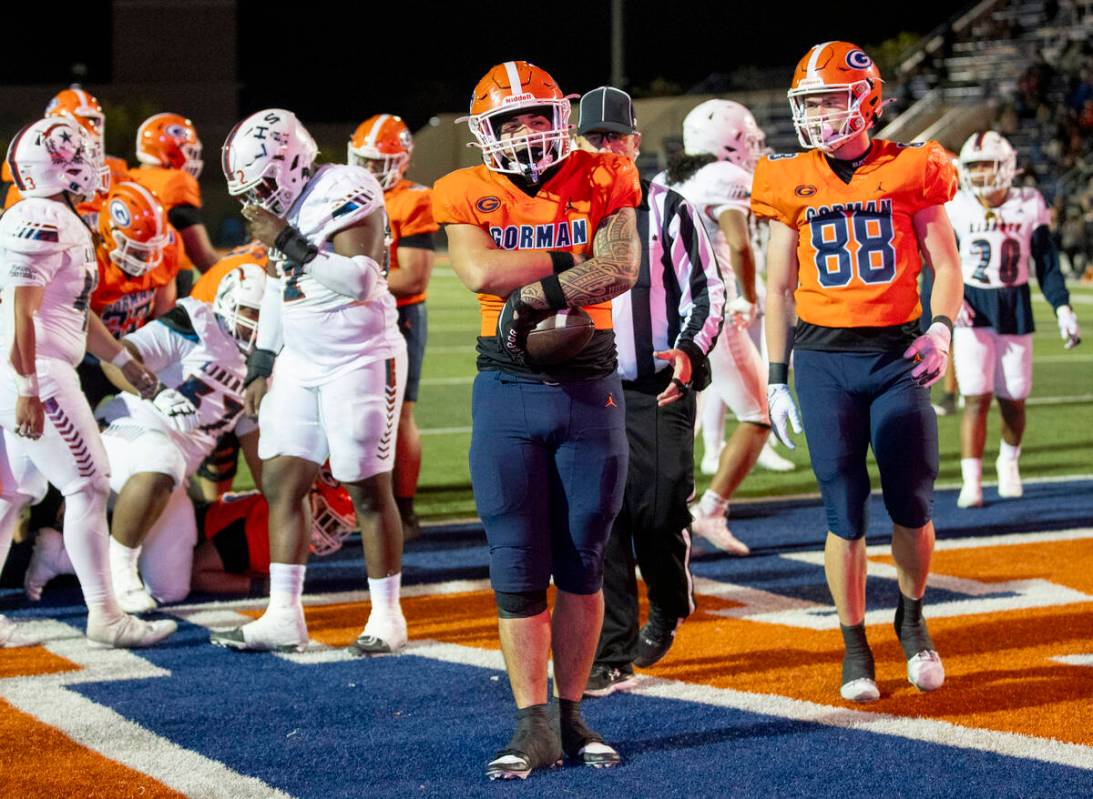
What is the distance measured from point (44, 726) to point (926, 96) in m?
30.0

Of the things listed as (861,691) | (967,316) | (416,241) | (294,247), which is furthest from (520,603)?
(967,316)

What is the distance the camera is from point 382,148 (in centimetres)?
702

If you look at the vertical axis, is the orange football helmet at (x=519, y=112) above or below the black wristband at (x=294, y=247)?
above

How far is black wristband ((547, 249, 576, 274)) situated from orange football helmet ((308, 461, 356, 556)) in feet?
8.83

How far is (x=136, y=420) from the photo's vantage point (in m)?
6.13

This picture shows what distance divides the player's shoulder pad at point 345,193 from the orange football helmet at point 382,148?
1842mm

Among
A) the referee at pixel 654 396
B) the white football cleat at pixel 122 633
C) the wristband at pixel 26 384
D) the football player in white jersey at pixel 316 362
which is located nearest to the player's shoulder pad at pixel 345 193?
the football player in white jersey at pixel 316 362

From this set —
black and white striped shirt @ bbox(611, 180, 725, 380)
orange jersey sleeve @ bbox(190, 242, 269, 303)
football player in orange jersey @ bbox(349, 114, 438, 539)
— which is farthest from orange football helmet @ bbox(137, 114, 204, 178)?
black and white striped shirt @ bbox(611, 180, 725, 380)

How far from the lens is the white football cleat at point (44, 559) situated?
616cm

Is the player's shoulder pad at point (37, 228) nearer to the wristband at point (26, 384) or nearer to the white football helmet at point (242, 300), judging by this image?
the wristband at point (26, 384)

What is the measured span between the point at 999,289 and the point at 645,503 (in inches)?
156

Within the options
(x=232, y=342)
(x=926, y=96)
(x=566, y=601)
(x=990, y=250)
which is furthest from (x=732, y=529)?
(x=926, y=96)

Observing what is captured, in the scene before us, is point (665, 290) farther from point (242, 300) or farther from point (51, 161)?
point (51, 161)

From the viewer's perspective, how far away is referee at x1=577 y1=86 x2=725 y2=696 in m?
4.85
